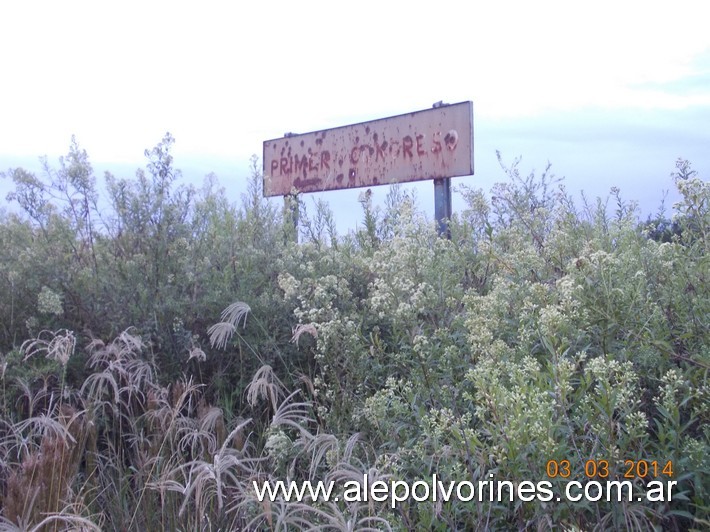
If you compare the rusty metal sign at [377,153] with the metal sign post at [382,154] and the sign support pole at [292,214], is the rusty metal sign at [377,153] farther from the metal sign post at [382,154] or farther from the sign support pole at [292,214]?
the sign support pole at [292,214]

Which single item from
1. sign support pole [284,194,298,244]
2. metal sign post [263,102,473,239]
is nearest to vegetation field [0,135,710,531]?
sign support pole [284,194,298,244]

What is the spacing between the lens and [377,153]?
7.82 metres

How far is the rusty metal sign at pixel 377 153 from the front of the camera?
22.9 ft

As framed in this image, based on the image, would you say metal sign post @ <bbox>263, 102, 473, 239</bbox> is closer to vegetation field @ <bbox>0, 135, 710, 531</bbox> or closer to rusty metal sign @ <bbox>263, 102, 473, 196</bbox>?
rusty metal sign @ <bbox>263, 102, 473, 196</bbox>

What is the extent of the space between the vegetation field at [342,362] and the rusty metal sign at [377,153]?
4.22 ft

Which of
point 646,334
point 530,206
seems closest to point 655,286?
point 646,334

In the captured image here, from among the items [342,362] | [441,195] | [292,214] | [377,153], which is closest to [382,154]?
[377,153]

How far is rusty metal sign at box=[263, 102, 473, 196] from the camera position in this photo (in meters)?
6.98

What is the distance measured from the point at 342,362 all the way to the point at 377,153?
4.62 m

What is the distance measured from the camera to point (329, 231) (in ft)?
19.0

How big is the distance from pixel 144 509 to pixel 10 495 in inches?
32.6

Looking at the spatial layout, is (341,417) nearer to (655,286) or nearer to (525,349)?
(525,349)

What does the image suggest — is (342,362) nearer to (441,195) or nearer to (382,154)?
(441,195)

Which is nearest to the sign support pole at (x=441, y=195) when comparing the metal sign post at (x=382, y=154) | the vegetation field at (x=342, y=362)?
the metal sign post at (x=382, y=154)
